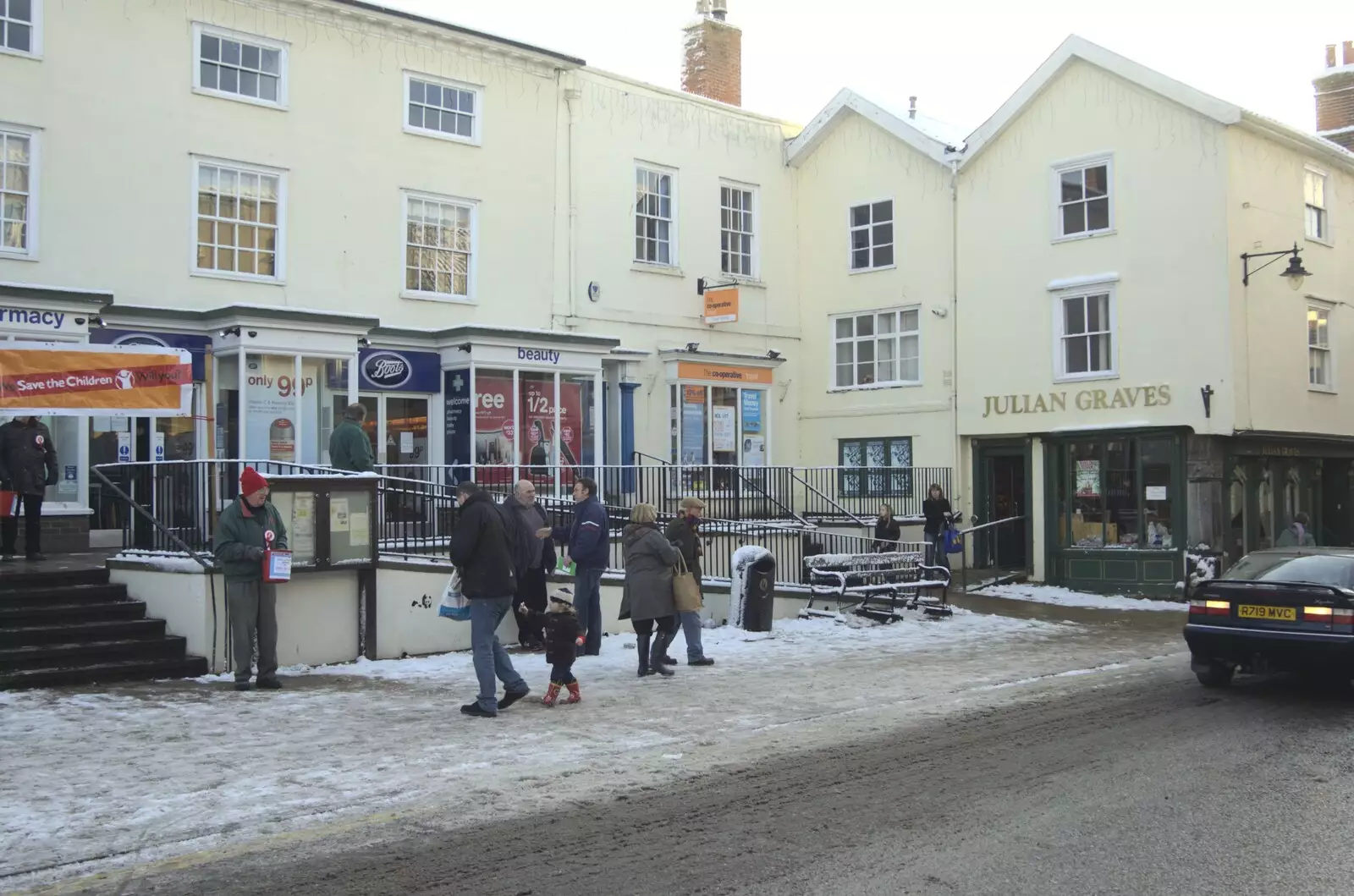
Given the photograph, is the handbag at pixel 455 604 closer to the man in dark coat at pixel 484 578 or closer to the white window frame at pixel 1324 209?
the man in dark coat at pixel 484 578

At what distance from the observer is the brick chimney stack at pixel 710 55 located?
27.0 meters

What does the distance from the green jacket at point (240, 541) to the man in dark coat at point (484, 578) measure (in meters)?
2.49

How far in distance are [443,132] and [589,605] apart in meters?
11.8

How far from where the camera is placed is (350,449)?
569 inches

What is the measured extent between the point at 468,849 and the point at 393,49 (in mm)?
17941

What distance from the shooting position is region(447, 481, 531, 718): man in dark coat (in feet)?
32.9

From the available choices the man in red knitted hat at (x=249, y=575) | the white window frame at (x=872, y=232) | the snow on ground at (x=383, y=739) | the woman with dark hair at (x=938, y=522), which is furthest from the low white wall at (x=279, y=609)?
the white window frame at (x=872, y=232)

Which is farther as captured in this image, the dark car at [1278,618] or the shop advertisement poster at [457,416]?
the shop advertisement poster at [457,416]

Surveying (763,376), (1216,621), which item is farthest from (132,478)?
(763,376)

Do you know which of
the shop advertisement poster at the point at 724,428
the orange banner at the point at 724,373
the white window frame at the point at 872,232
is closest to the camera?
the orange banner at the point at 724,373

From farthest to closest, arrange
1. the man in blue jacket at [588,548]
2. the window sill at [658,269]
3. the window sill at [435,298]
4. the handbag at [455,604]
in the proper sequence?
the window sill at [658,269] < the window sill at [435,298] < the man in blue jacket at [588,548] < the handbag at [455,604]

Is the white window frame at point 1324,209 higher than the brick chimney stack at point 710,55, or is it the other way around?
the brick chimney stack at point 710,55

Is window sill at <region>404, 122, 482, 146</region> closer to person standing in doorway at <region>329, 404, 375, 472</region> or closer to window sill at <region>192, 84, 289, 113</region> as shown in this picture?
window sill at <region>192, 84, 289, 113</region>

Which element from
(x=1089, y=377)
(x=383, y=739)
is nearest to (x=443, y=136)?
(x=1089, y=377)
